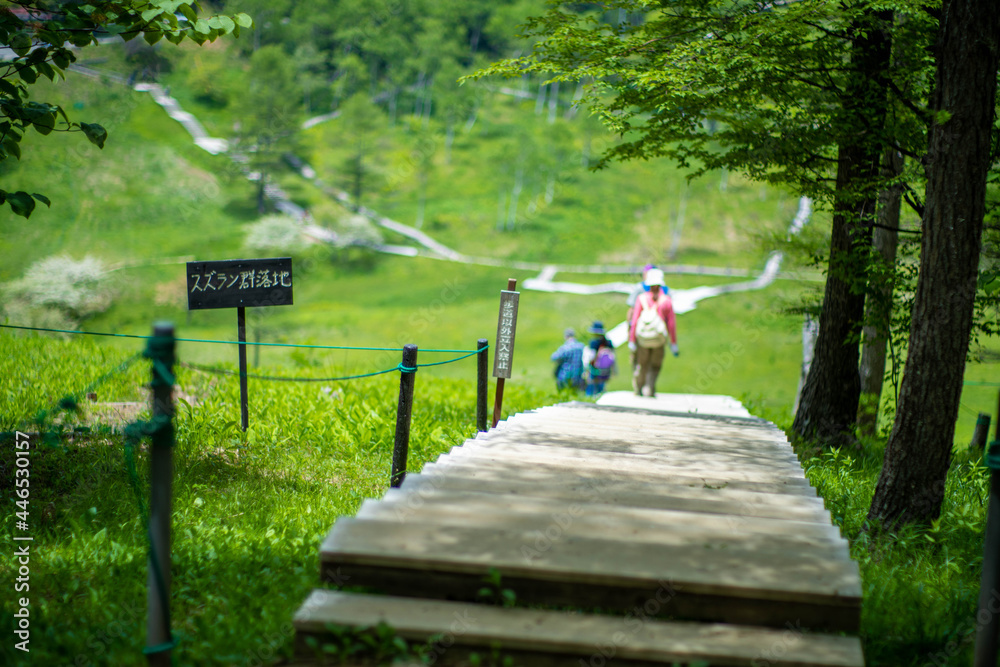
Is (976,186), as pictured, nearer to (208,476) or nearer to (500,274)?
(208,476)

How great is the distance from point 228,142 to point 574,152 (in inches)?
1061

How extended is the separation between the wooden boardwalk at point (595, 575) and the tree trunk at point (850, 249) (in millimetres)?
3722

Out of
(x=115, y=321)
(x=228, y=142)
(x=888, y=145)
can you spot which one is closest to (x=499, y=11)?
(x=228, y=142)

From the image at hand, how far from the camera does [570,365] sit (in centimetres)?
1159

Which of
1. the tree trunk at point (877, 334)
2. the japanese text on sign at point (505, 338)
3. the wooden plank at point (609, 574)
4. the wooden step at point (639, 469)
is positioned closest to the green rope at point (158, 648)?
the wooden plank at point (609, 574)

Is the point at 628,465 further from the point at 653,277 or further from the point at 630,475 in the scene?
the point at 653,277

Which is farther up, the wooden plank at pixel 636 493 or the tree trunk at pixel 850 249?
the tree trunk at pixel 850 249

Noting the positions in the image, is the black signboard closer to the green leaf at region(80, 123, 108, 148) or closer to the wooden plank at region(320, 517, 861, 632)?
the green leaf at region(80, 123, 108, 148)

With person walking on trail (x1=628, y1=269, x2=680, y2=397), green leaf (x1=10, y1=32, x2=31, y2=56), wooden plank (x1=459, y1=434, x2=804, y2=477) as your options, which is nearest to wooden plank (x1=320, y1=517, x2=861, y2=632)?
wooden plank (x1=459, y1=434, x2=804, y2=477)

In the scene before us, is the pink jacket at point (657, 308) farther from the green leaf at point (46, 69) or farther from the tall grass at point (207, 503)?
the green leaf at point (46, 69)

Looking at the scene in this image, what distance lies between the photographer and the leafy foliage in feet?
15.8

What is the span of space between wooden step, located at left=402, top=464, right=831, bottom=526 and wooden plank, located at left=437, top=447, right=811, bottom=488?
27cm

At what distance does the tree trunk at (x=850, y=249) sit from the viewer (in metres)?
6.74

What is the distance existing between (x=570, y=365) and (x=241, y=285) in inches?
228
